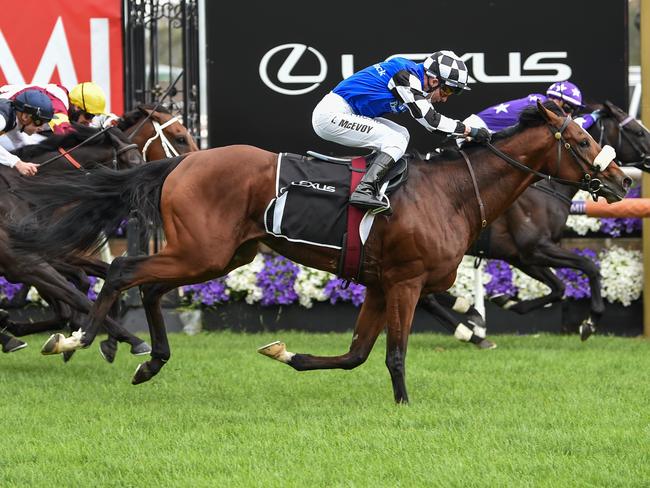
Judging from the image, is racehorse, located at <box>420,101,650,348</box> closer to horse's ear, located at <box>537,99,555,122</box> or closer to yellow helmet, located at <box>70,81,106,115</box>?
horse's ear, located at <box>537,99,555,122</box>

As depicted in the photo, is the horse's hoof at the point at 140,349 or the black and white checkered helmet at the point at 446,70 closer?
the black and white checkered helmet at the point at 446,70

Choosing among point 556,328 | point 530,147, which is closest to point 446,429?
point 530,147

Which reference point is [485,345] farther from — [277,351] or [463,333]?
[277,351]

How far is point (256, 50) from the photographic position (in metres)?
10.1

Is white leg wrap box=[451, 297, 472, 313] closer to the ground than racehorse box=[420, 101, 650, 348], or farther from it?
closer to the ground

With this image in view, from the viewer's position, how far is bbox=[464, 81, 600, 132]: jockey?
8891 mm

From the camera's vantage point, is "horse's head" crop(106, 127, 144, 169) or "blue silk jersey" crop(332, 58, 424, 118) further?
"horse's head" crop(106, 127, 144, 169)

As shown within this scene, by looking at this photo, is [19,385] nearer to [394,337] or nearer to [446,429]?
[394,337]

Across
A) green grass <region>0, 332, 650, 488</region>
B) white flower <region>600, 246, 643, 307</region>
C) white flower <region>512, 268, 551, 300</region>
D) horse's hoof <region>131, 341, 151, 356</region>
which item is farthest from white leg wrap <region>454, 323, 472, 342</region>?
horse's hoof <region>131, 341, 151, 356</region>

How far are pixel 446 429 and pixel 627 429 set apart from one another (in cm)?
89

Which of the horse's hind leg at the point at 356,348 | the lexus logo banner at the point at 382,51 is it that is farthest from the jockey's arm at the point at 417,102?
the lexus logo banner at the point at 382,51

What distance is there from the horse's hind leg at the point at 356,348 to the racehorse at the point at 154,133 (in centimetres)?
301

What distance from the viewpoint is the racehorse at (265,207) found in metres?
6.46

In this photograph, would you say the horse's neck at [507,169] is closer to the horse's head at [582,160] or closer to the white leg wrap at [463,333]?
the horse's head at [582,160]
